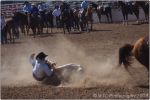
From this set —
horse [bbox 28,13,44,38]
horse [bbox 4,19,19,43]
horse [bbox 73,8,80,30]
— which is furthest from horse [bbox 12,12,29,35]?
horse [bbox 73,8,80,30]

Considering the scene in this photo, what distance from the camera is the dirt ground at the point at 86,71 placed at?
10.2 meters

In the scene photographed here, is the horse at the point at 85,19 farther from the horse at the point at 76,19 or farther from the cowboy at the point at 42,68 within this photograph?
the cowboy at the point at 42,68

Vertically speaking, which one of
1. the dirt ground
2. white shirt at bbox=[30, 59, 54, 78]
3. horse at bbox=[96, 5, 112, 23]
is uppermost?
horse at bbox=[96, 5, 112, 23]

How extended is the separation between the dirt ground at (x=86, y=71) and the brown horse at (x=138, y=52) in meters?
0.55

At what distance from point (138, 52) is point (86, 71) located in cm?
225

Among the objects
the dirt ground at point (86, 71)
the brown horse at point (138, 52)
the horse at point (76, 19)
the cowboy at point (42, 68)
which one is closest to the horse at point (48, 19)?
the horse at point (76, 19)

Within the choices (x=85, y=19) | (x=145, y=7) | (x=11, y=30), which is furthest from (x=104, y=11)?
(x=11, y=30)

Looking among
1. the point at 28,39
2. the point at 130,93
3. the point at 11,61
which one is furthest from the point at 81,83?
the point at 28,39

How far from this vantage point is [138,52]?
10.6 meters

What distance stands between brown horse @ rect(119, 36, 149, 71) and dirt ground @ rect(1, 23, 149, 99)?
0.55m

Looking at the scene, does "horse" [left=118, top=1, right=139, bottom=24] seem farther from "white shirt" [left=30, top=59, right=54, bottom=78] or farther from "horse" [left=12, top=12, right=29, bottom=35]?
"white shirt" [left=30, top=59, right=54, bottom=78]

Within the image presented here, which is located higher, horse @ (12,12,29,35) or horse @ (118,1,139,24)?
horse @ (118,1,139,24)

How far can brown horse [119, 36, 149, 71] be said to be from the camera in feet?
34.3

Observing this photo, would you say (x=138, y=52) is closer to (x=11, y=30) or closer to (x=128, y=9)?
(x=11, y=30)
